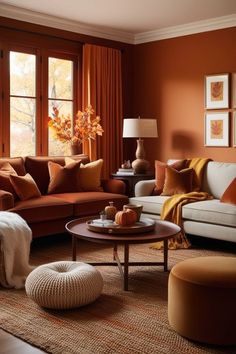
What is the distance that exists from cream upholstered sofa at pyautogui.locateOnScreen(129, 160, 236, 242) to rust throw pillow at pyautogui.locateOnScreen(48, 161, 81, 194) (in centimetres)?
73

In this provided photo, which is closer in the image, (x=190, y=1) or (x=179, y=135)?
(x=190, y=1)

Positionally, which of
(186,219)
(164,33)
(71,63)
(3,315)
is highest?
(164,33)

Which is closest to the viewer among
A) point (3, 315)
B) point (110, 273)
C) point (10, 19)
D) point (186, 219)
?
point (3, 315)

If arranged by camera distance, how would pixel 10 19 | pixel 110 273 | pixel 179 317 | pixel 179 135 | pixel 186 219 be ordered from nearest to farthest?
pixel 179 317
pixel 110 273
pixel 186 219
pixel 10 19
pixel 179 135

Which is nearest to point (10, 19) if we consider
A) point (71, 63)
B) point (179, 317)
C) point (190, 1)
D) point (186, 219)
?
point (71, 63)

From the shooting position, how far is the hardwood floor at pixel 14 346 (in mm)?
2682

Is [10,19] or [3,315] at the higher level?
[10,19]

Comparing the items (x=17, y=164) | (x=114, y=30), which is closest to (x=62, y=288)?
(x=17, y=164)

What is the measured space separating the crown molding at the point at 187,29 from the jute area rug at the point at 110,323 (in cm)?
351

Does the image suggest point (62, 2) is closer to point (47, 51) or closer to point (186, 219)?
point (47, 51)

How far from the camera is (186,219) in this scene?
512 cm

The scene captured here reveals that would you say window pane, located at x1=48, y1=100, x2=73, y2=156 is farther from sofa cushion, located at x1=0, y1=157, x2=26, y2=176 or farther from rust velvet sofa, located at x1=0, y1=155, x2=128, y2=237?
sofa cushion, located at x1=0, y1=157, x2=26, y2=176

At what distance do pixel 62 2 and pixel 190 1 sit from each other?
1440 mm

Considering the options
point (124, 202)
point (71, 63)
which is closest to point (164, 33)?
point (71, 63)
